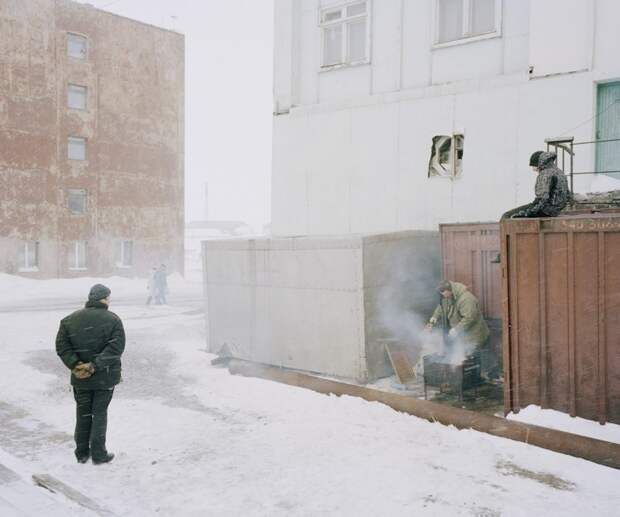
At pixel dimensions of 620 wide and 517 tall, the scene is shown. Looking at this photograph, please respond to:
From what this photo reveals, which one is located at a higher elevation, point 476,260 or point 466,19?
point 466,19

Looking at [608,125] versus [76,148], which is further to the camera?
[76,148]

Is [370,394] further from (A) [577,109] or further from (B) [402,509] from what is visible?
(A) [577,109]

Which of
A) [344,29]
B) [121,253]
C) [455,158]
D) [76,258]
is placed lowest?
[76,258]

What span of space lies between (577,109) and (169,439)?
28.7ft

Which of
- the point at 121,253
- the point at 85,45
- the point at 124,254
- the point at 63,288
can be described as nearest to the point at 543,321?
the point at 63,288

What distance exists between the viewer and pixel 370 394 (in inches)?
328

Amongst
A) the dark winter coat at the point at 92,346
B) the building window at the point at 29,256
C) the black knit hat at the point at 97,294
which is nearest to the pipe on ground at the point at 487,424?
the dark winter coat at the point at 92,346

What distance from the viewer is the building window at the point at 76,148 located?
33.1 meters

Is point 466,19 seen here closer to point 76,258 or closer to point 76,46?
point 76,258

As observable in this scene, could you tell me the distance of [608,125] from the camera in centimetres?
1058

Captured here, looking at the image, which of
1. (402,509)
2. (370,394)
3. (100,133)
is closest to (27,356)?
(370,394)

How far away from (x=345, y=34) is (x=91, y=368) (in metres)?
10.6

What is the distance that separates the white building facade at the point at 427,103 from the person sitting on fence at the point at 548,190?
3.63 metres

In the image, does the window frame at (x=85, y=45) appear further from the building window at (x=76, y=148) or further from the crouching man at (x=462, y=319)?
the crouching man at (x=462, y=319)
